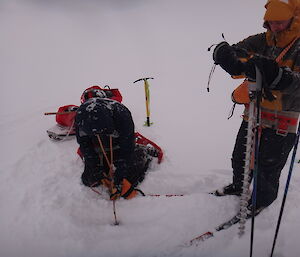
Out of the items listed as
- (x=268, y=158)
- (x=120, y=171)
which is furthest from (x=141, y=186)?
(x=268, y=158)

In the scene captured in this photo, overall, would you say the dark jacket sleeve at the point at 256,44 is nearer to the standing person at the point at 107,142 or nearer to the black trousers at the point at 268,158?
the black trousers at the point at 268,158

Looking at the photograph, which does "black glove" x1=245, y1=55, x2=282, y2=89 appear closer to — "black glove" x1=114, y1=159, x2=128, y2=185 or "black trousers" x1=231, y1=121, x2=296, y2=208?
"black trousers" x1=231, y1=121, x2=296, y2=208

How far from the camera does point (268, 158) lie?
212 cm

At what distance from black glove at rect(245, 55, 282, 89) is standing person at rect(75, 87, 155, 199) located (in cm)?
153

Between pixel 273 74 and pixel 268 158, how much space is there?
2.78 ft

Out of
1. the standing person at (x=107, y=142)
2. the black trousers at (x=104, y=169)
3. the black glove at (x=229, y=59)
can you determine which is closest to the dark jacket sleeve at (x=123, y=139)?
the standing person at (x=107, y=142)

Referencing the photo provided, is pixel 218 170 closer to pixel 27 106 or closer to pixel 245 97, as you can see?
pixel 245 97

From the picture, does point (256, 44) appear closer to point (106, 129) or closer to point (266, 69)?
point (266, 69)

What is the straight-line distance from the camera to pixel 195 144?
4.18 m

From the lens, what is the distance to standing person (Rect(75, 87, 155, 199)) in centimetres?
264

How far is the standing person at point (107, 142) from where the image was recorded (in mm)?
2643

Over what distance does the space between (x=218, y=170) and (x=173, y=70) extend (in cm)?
818

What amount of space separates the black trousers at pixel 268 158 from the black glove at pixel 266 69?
60cm

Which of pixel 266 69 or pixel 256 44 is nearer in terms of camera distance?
pixel 266 69
